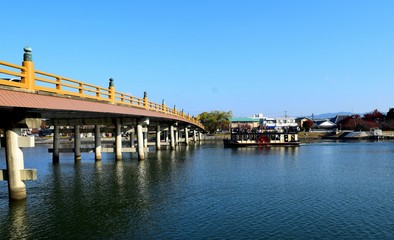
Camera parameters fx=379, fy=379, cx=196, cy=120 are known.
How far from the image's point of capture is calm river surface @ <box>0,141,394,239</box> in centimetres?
1673

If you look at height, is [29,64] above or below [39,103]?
above

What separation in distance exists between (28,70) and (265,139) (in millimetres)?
70400

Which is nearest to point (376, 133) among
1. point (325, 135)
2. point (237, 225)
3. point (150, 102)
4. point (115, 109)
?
point (325, 135)

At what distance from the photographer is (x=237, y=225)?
695 inches

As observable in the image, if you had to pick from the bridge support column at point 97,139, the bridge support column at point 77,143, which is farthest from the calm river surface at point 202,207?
the bridge support column at point 77,143

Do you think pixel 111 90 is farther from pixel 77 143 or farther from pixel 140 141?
pixel 77 143

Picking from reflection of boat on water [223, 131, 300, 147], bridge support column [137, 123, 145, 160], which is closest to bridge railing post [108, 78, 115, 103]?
bridge support column [137, 123, 145, 160]

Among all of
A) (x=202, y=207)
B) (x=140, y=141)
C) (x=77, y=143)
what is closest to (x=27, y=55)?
(x=202, y=207)

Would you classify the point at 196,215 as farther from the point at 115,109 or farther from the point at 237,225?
the point at 115,109

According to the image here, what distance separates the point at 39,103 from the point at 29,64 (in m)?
2.03

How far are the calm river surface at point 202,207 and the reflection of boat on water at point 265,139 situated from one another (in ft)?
159

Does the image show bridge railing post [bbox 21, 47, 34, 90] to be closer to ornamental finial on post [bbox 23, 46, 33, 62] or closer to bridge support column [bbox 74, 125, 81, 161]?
ornamental finial on post [bbox 23, 46, 33, 62]

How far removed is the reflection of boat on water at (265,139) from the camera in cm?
8350

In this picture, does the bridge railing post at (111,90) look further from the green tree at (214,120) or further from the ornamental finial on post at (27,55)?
the green tree at (214,120)
